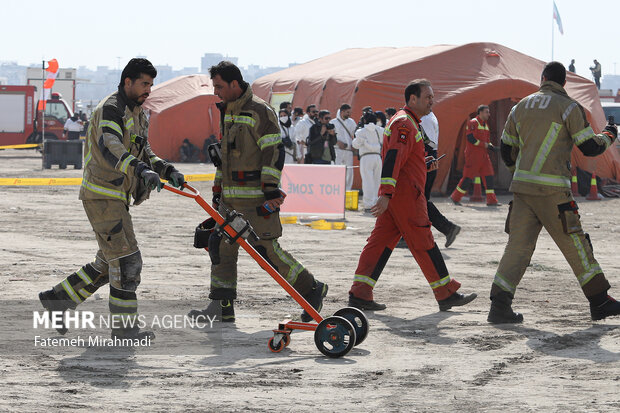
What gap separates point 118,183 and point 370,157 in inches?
437

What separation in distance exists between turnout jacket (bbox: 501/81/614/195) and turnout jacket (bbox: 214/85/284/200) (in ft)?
6.10

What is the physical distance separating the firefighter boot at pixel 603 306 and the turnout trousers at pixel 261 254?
2148 mm

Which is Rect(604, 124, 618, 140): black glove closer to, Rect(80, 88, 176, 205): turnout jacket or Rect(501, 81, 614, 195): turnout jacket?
Rect(501, 81, 614, 195): turnout jacket

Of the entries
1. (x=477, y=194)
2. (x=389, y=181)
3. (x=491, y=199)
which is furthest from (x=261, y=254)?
(x=477, y=194)

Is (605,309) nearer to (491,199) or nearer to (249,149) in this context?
(249,149)

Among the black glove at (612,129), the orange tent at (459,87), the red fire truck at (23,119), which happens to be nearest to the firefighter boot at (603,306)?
the black glove at (612,129)

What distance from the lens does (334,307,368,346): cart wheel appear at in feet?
22.4

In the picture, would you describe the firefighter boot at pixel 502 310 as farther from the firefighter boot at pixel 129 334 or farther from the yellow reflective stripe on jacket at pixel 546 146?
the firefighter boot at pixel 129 334

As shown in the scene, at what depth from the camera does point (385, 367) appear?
6.40 metres

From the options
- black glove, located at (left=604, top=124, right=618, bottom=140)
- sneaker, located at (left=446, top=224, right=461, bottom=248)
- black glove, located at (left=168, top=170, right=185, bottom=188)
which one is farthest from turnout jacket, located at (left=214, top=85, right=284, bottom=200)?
sneaker, located at (left=446, top=224, right=461, bottom=248)

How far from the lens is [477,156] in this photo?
63.7 feet

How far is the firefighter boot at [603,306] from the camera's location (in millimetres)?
7742

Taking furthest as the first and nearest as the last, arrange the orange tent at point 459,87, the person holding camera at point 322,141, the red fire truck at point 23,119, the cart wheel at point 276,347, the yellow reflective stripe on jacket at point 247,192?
the red fire truck at point 23,119
the orange tent at point 459,87
the person holding camera at point 322,141
the yellow reflective stripe on jacket at point 247,192
the cart wheel at point 276,347

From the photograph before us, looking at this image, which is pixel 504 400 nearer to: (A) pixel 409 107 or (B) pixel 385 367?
(B) pixel 385 367
